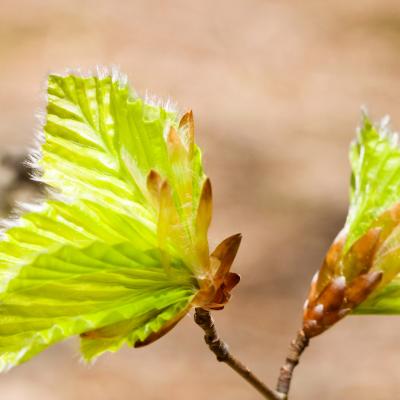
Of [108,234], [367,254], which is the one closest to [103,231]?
[108,234]

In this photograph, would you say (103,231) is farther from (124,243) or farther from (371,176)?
(371,176)

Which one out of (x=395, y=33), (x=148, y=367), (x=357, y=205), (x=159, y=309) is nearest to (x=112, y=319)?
(x=159, y=309)

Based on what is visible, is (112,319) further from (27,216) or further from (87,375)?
(87,375)

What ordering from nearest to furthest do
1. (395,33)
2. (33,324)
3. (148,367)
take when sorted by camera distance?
(33,324) → (148,367) → (395,33)

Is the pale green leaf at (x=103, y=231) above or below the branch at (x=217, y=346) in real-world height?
above

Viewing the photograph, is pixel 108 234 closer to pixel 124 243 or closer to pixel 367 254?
pixel 124 243

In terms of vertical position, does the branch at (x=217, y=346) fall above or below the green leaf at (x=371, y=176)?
below

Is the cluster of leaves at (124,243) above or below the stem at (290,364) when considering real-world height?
above
